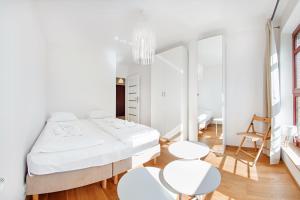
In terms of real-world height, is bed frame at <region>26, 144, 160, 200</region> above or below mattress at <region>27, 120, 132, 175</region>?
below

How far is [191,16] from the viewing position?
2.51m

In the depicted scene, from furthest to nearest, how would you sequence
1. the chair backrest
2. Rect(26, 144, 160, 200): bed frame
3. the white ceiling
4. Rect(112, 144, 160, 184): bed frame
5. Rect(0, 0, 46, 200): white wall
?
the chair backrest < the white ceiling < Rect(112, 144, 160, 184): bed frame < Rect(26, 144, 160, 200): bed frame < Rect(0, 0, 46, 200): white wall

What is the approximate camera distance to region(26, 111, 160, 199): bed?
1.43 meters

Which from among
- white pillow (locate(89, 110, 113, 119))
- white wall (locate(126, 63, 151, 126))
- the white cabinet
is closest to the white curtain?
the white cabinet

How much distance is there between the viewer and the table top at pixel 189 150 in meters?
1.56

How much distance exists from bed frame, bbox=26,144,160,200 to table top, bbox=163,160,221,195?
0.83 metres

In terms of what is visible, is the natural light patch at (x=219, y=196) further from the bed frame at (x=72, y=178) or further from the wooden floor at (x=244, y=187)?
the bed frame at (x=72, y=178)

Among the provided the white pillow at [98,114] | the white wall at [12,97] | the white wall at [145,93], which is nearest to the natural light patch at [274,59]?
the white wall at [145,93]

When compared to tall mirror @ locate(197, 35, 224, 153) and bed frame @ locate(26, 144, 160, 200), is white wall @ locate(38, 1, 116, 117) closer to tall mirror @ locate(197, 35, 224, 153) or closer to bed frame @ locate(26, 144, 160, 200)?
tall mirror @ locate(197, 35, 224, 153)

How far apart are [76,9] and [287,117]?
11.9 ft

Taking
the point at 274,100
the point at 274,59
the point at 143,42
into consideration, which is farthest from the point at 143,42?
the point at 274,100

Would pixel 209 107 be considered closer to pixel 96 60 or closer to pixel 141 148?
pixel 141 148

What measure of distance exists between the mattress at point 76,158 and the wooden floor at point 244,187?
344mm

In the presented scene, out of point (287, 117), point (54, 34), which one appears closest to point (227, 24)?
point (287, 117)
